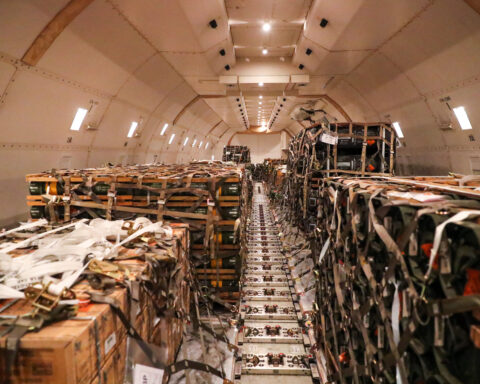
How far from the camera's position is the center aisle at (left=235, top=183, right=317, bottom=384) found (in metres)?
3.30

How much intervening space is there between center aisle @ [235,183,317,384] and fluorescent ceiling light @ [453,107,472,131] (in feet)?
17.4

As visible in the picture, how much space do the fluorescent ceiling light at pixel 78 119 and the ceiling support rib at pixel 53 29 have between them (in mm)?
2096

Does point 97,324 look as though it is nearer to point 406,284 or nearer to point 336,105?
point 406,284

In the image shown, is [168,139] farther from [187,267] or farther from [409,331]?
[409,331]

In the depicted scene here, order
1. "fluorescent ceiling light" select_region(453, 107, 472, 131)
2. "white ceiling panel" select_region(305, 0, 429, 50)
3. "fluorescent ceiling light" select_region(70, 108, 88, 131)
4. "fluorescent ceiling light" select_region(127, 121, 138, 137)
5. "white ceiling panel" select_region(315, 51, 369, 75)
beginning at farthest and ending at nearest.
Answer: "fluorescent ceiling light" select_region(127, 121, 138, 137)
"white ceiling panel" select_region(315, 51, 369, 75)
"fluorescent ceiling light" select_region(70, 108, 88, 131)
"fluorescent ceiling light" select_region(453, 107, 472, 131)
"white ceiling panel" select_region(305, 0, 429, 50)

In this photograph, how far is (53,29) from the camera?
4.66 m

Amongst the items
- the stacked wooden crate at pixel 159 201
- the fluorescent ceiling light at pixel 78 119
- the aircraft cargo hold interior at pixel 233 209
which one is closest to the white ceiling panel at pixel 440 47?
the aircraft cargo hold interior at pixel 233 209

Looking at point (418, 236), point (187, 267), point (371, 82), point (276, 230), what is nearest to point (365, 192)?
point (418, 236)

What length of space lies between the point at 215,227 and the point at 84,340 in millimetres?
2734

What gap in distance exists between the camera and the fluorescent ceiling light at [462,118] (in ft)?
20.4

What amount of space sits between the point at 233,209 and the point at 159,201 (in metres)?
1.10

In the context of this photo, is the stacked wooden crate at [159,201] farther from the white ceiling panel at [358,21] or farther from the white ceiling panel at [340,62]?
the white ceiling panel at [340,62]

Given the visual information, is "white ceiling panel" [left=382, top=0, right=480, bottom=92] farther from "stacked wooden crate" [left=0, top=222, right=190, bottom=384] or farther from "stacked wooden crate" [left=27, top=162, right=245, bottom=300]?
"stacked wooden crate" [left=0, top=222, right=190, bottom=384]

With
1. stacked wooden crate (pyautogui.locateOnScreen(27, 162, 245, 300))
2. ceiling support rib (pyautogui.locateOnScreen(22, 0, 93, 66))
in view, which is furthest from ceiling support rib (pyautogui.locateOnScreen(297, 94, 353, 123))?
stacked wooden crate (pyautogui.locateOnScreen(27, 162, 245, 300))
